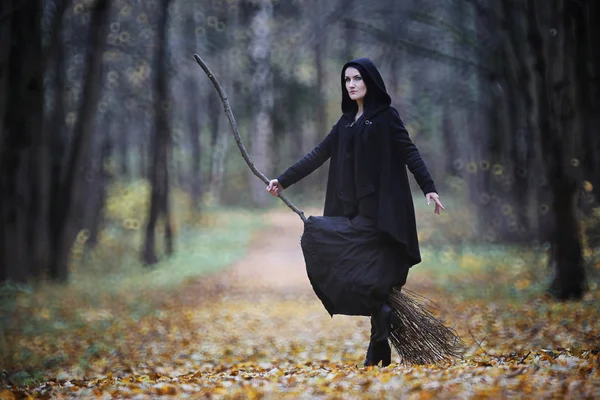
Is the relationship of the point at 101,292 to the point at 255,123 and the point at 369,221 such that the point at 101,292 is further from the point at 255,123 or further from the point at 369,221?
the point at 255,123

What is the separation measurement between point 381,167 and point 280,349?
452cm

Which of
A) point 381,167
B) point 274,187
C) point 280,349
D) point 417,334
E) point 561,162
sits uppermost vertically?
point 561,162

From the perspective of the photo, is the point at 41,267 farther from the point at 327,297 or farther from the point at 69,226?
the point at 327,297

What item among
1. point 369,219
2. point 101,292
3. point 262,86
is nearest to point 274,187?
point 369,219

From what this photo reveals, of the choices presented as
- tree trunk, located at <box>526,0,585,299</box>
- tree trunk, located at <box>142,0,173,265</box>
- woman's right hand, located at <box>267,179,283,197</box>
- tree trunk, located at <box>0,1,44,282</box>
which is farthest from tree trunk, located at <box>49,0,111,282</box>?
woman's right hand, located at <box>267,179,283,197</box>

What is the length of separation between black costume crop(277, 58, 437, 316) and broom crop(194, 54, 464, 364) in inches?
7.6

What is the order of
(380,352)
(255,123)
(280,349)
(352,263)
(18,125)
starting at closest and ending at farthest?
(352,263)
(380,352)
(280,349)
(18,125)
(255,123)

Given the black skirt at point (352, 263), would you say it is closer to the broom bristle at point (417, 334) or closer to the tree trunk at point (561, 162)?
the broom bristle at point (417, 334)

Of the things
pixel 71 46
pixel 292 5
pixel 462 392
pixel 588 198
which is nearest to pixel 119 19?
pixel 71 46

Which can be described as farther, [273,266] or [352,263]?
[273,266]

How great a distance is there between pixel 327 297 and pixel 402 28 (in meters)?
9.27

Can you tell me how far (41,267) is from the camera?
1327cm

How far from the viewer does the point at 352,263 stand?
6.09 m

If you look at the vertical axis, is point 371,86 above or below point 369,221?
above
